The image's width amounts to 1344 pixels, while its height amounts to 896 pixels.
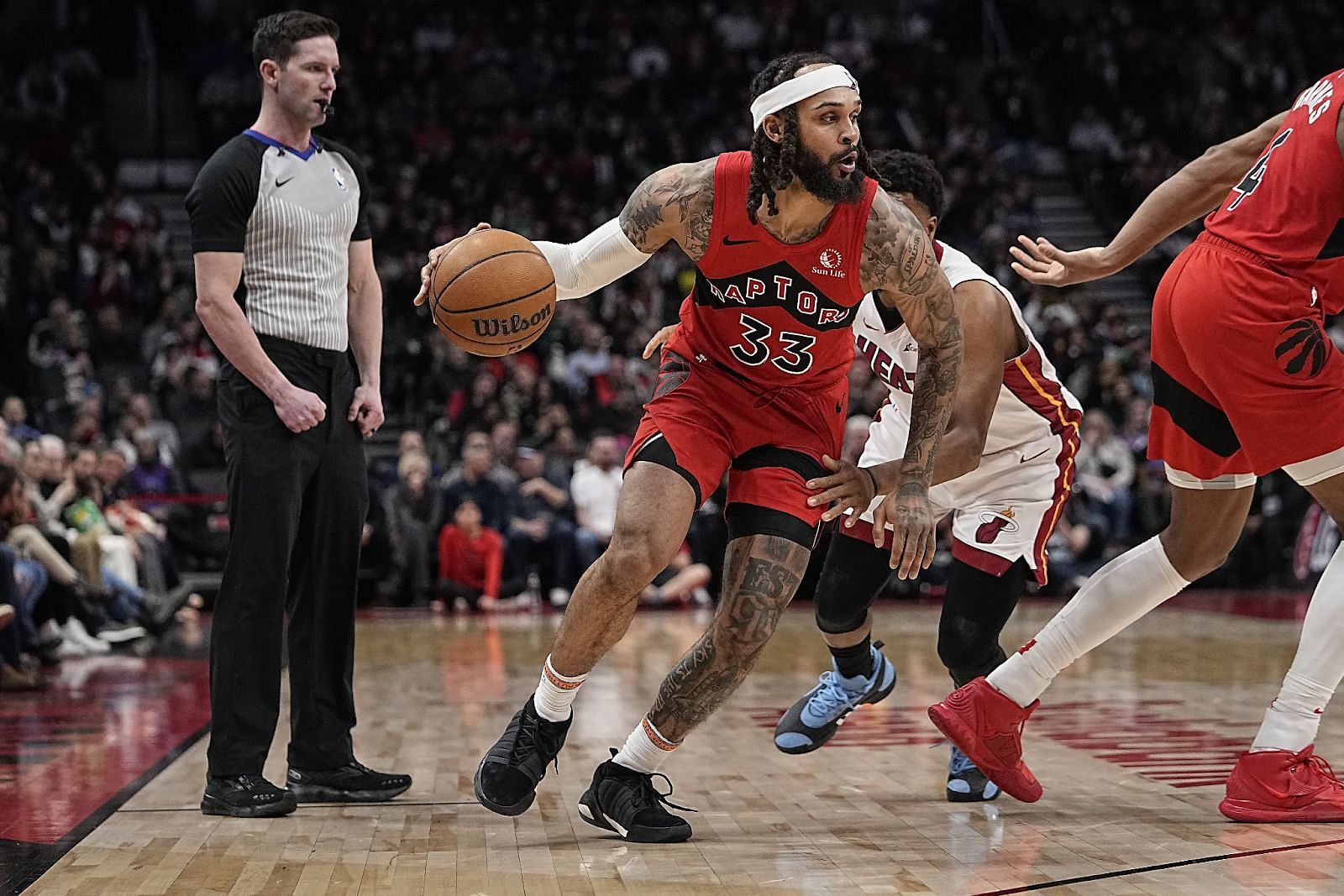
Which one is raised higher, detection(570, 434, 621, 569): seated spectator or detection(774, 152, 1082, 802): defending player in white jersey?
detection(774, 152, 1082, 802): defending player in white jersey

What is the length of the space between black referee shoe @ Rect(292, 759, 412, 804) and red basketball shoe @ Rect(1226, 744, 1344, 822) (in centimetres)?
244

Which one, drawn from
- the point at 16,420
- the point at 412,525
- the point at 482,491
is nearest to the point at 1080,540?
the point at 482,491

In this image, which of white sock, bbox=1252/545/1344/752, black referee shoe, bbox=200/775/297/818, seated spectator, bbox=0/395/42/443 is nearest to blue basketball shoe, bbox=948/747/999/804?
white sock, bbox=1252/545/1344/752

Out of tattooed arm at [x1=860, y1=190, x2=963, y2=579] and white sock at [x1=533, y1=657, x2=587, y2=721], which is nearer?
tattooed arm at [x1=860, y1=190, x2=963, y2=579]

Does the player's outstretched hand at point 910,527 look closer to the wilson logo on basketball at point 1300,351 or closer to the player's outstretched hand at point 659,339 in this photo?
the player's outstretched hand at point 659,339

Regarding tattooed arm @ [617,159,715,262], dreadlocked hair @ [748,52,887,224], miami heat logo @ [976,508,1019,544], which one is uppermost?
dreadlocked hair @ [748,52,887,224]

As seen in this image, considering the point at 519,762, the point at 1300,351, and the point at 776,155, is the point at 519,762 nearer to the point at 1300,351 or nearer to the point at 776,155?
the point at 776,155

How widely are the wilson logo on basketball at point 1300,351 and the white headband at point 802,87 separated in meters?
1.35

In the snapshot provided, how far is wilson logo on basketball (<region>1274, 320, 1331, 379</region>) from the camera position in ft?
13.4

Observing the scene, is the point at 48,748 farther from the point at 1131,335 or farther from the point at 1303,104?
the point at 1131,335

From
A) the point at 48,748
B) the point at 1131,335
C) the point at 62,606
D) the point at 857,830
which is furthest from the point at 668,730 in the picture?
the point at 1131,335

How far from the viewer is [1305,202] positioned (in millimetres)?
4117

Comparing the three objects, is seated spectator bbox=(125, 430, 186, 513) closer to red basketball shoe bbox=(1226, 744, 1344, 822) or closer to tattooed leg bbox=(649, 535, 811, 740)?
tattooed leg bbox=(649, 535, 811, 740)

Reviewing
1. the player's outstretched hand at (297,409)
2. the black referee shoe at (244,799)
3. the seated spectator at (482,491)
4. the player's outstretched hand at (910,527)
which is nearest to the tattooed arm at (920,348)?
the player's outstretched hand at (910,527)
